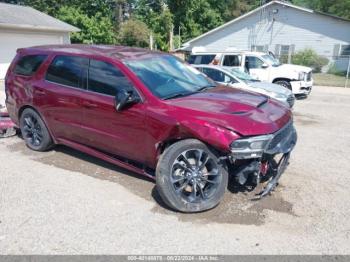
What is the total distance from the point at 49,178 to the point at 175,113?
217 centimetres

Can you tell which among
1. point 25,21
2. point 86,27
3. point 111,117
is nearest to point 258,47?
point 86,27

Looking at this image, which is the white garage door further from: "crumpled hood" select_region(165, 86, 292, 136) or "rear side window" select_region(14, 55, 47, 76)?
"crumpled hood" select_region(165, 86, 292, 136)

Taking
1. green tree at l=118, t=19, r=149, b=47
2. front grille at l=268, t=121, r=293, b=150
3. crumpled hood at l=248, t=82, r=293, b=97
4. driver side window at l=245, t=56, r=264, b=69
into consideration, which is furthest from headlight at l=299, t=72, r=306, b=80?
green tree at l=118, t=19, r=149, b=47

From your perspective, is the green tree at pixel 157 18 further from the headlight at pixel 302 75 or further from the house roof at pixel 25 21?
the headlight at pixel 302 75

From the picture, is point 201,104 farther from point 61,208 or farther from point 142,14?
point 142,14

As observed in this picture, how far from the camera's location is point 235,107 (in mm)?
3920

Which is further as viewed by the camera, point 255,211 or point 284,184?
point 284,184

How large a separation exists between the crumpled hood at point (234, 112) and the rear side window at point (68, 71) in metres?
1.52

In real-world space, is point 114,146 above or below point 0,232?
above

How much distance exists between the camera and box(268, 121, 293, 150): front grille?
3646 mm

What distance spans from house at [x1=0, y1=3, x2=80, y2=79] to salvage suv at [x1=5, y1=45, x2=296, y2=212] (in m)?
14.5

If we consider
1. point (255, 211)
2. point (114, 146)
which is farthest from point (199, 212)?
point (114, 146)

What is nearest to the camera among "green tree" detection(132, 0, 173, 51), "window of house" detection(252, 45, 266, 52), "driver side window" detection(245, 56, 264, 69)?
"driver side window" detection(245, 56, 264, 69)

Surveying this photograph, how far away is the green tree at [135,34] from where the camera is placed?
32.0 meters
